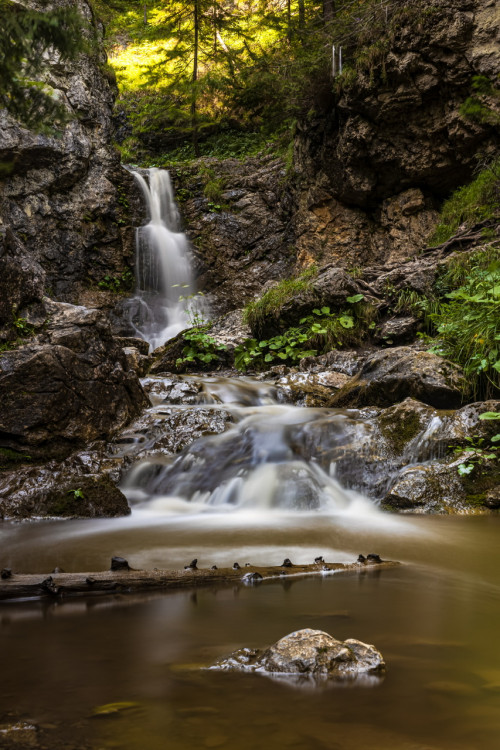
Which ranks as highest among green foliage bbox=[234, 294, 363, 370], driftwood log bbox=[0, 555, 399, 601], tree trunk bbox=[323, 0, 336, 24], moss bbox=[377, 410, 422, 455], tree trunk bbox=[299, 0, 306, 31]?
tree trunk bbox=[299, 0, 306, 31]

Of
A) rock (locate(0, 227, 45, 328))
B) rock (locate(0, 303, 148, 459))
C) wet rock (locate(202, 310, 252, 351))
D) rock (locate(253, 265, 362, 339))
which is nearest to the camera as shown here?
rock (locate(0, 303, 148, 459))

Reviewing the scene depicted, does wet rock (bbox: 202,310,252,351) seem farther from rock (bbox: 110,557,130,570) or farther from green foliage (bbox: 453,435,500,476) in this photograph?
rock (bbox: 110,557,130,570)

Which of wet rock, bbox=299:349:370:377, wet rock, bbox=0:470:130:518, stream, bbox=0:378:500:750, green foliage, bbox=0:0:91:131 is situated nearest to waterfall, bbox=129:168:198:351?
wet rock, bbox=299:349:370:377

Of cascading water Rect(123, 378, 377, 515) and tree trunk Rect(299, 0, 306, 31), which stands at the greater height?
tree trunk Rect(299, 0, 306, 31)

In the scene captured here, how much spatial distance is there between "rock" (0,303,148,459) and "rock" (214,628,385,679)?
4.70 m

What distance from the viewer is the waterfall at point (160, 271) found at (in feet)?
46.8

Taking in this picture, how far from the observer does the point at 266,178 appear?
16797 mm

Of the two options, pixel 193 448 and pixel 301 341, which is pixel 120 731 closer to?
pixel 193 448

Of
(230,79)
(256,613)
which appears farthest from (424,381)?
(230,79)

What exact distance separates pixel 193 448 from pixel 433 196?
32.3 ft

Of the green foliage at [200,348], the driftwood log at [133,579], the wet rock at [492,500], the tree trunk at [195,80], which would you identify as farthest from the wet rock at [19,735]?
the tree trunk at [195,80]

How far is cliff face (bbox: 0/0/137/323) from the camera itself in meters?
13.7

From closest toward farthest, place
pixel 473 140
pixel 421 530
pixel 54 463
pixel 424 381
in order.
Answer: pixel 421 530 → pixel 54 463 → pixel 424 381 → pixel 473 140

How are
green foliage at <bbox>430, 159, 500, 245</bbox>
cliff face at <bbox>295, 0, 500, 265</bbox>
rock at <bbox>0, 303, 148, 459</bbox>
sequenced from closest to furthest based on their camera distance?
rock at <bbox>0, 303, 148, 459</bbox> → green foliage at <bbox>430, 159, 500, 245</bbox> → cliff face at <bbox>295, 0, 500, 265</bbox>
